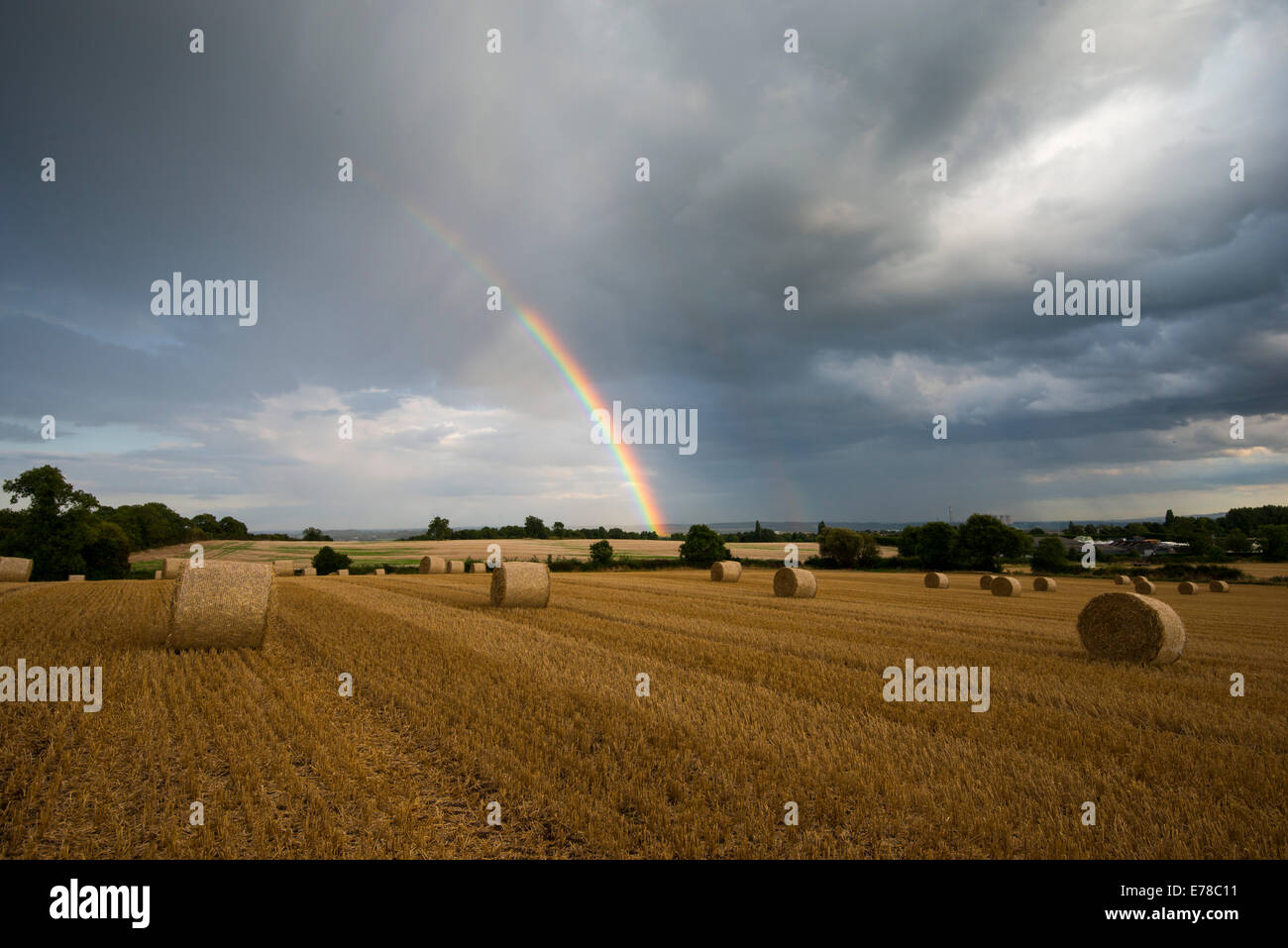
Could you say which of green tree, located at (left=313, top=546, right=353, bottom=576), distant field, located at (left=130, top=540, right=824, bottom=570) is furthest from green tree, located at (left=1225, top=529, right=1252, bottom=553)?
green tree, located at (left=313, top=546, right=353, bottom=576)

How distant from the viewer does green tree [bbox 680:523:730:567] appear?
56150 millimetres

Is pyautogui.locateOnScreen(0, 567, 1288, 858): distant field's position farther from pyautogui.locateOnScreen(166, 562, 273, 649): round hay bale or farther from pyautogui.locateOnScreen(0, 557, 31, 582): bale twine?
pyautogui.locateOnScreen(0, 557, 31, 582): bale twine

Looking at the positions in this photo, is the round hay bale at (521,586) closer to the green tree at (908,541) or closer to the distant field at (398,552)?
the distant field at (398,552)

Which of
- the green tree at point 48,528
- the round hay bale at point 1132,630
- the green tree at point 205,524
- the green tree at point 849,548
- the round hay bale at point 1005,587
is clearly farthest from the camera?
the green tree at point 205,524

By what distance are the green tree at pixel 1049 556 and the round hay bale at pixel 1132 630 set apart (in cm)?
4783

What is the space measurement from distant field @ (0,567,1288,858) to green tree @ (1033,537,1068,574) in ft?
157

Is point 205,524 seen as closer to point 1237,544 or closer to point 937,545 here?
point 937,545

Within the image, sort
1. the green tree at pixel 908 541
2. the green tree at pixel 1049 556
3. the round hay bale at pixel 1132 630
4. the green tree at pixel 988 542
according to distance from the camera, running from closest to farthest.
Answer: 1. the round hay bale at pixel 1132 630
2. the green tree at pixel 1049 556
3. the green tree at pixel 988 542
4. the green tree at pixel 908 541

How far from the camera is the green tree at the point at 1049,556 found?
5428 cm

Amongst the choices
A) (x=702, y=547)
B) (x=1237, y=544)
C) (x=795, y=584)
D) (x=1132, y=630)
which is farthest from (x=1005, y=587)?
(x=1237, y=544)

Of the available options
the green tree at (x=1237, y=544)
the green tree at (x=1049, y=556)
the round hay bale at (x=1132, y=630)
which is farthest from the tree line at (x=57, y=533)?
the green tree at (x=1237, y=544)
